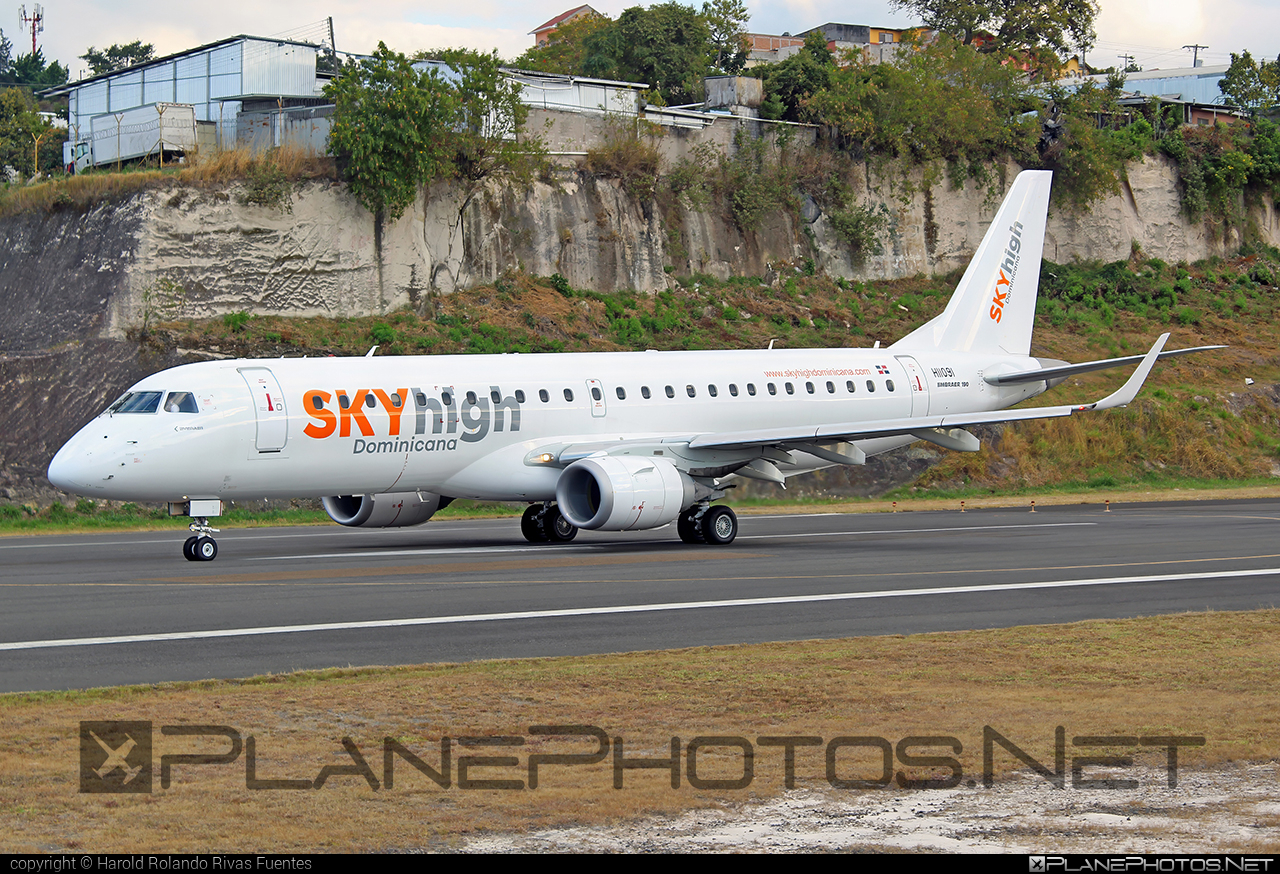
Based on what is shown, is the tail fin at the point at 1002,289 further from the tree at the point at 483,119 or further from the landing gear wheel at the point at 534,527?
the tree at the point at 483,119

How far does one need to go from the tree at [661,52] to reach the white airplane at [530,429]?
141 feet

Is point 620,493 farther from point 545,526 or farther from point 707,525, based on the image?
point 545,526

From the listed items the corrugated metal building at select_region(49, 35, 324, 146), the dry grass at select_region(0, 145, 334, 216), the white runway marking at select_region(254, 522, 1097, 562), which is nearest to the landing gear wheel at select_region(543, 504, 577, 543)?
the white runway marking at select_region(254, 522, 1097, 562)

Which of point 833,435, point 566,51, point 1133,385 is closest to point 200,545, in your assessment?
point 833,435

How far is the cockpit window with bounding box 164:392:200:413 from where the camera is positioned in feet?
78.7

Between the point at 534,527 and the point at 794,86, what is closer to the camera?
the point at 534,527

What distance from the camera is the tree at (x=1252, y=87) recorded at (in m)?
78.2

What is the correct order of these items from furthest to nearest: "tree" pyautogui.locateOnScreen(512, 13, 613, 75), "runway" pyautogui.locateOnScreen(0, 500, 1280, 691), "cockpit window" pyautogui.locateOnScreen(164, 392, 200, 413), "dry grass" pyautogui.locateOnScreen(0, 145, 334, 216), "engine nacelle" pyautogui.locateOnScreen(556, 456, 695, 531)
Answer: "tree" pyautogui.locateOnScreen(512, 13, 613, 75)
"dry grass" pyautogui.locateOnScreen(0, 145, 334, 216)
"engine nacelle" pyautogui.locateOnScreen(556, 456, 695, 531)
"cockpit window" pyautogui.locateOnScreen(164, 392, 200, 413)
"runway" pyautogui.locateOnScreen(0, 500, 1280, 691)

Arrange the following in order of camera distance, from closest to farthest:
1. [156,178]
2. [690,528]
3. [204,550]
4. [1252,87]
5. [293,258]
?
[204,550] → [690,528] → [156,178] → [293,258] → [1252,87]

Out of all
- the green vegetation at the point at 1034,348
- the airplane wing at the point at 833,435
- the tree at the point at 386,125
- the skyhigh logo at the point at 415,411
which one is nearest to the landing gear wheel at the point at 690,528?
the airplane wing at the point at 833,435

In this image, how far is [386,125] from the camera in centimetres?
4881

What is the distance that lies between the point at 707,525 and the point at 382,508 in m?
6.32

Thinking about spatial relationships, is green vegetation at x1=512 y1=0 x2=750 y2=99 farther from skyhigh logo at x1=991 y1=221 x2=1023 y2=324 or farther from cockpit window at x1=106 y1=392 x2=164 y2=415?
cockpit window at x1=106 y1=392 x2=164 y2=415

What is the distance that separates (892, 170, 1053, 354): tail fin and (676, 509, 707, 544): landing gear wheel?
8933mm
